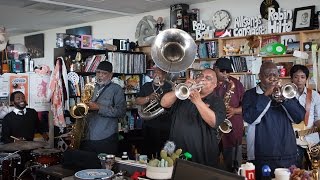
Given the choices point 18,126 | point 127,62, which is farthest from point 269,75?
point 127,62

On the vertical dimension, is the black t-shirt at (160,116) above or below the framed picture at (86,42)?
below

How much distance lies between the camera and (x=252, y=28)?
Result: 17.9ft

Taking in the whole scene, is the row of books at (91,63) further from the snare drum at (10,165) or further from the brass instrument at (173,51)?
the brass instrument at (173,51)

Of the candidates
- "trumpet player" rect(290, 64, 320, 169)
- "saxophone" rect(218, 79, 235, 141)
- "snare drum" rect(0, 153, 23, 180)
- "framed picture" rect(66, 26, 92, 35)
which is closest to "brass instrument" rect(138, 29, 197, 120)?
"saxophone" rect(218, 79, 235, 141)

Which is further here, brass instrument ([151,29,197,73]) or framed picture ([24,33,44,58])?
framed picture ([24,33,44,58])

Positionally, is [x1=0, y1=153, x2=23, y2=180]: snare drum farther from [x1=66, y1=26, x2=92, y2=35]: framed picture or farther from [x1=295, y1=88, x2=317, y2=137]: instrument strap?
[x1=66, y1=26, x2=92, y2=35]: framed picture

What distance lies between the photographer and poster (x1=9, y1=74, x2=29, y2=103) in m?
4.85

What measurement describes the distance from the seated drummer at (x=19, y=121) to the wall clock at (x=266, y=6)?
354 cm

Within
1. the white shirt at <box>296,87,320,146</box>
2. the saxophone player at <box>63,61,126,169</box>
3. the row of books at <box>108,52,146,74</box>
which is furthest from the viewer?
the row of books at <box>108,52,146,74</box>

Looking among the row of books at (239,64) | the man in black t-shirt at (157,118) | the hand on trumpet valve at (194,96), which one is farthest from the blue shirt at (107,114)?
the row of books at (239,64)

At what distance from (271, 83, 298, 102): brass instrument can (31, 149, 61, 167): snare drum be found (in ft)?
8.62

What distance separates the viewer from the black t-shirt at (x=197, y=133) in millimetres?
2348

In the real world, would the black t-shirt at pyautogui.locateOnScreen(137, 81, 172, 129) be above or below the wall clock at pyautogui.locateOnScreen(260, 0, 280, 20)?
below

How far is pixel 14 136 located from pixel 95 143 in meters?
1.46
